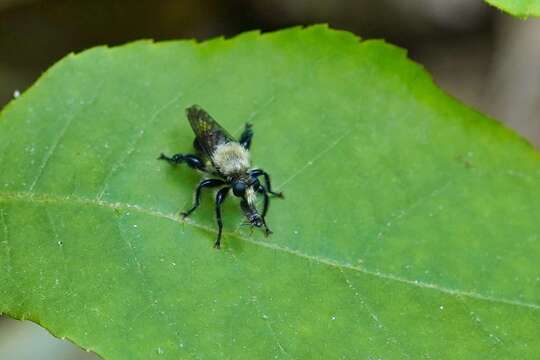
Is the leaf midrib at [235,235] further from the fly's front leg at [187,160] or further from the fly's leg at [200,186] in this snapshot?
the fly's front leg at [187,160]

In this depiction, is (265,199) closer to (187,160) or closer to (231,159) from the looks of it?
(187,160)

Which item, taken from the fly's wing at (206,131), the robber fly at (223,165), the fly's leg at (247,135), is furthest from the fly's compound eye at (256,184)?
the fly's wing at (206,131)

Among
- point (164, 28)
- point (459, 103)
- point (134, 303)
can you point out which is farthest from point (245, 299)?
point (164, 28)

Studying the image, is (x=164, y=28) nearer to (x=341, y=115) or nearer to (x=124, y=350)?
(x=341, y=115)

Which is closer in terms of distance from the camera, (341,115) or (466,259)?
(466,259)

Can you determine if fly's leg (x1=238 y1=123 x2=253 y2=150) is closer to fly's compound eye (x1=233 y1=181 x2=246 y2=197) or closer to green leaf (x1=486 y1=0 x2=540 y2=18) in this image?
fly's compound eye (x1=233 y1=181 x2=246 y2=197)

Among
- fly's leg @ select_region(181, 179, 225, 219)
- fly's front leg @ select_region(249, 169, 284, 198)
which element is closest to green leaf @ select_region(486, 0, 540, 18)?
fly's front leg @ select_region(249, 169, 284, 198)
